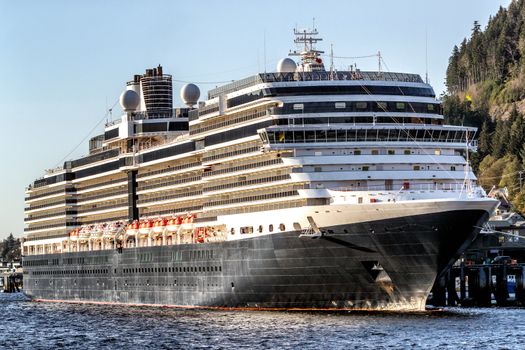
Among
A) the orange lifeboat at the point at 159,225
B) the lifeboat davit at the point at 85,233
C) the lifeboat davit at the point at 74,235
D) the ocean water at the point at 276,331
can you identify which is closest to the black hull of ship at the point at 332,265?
the ocean water at the point at 276,331

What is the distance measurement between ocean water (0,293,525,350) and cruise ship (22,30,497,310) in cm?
205

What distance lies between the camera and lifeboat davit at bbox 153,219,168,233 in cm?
9700

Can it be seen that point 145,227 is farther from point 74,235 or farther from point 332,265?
point 332,265

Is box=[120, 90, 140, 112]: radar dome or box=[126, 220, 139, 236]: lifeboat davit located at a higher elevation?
box=[120, 90, 140, 112]: radar dome

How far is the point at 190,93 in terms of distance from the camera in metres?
108

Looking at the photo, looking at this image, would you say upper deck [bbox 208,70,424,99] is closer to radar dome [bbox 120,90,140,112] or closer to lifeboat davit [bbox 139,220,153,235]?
lifeboat davit [bbox 139,220,153,235]

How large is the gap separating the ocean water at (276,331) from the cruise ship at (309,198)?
205cm

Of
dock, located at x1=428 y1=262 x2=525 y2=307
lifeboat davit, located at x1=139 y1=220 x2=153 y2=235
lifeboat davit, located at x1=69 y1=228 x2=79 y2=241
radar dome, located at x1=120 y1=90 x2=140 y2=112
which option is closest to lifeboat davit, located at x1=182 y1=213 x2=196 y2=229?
lifeboat davit, located at x1=139 y1=220 x2=153 y2=235

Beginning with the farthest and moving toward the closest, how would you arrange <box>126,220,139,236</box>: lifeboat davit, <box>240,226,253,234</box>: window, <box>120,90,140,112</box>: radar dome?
<box>120,90,140,112</box>: radar dome
<box>126,220,139,236</box>: lifeboat davit
<box>240,226,253,234</box>: window

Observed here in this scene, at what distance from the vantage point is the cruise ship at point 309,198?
7450cm

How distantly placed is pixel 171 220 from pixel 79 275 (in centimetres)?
1963

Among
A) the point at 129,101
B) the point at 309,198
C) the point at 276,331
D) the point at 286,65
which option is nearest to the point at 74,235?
the point at 129,101

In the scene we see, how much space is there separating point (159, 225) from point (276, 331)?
30.4 meters

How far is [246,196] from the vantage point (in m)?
83.9
